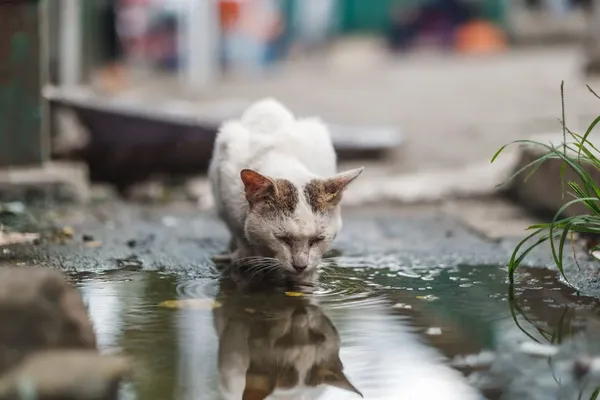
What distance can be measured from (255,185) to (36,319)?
1418mm

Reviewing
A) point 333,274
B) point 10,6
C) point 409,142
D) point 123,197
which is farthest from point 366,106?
point 333,274

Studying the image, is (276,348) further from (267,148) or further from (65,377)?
(267,148)

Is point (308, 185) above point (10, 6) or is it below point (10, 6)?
below

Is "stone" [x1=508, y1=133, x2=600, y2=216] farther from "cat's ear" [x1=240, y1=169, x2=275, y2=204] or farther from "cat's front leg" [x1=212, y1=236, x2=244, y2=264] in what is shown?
"cat's ear" [x1=240, y1=169, x2=275, y2=204]

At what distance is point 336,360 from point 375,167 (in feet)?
18.1

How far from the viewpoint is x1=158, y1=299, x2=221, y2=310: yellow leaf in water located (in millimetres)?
3584

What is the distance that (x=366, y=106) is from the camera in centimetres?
1136

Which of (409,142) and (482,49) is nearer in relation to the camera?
(409,142)

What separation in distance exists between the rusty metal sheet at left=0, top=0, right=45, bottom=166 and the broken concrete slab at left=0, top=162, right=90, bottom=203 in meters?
0.11

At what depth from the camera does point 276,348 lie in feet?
10.0

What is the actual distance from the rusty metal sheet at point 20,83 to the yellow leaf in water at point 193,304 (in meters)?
3.10

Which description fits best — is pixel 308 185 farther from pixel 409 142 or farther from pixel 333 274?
pixel 409 142

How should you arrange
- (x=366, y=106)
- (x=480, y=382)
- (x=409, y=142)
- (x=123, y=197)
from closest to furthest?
(x=480, y=382) → (x=123, y=197) → (x=409, y=142) → (x=366, y=106)

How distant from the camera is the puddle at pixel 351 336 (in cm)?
267
